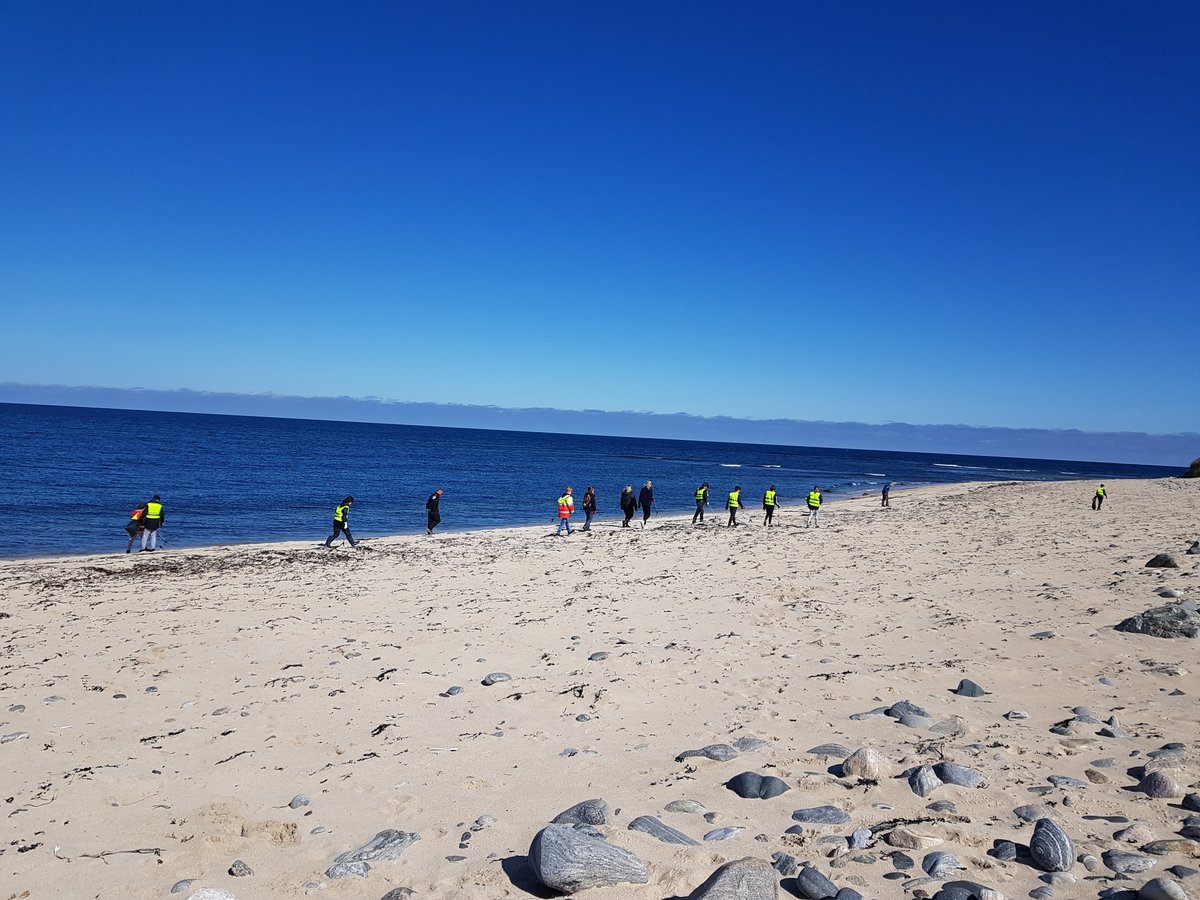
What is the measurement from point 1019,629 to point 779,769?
6.52 metres

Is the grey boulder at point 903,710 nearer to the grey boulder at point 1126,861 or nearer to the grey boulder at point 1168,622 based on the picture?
the grey boulder at point 1126,861

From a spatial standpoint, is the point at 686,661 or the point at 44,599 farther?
the point at 44,599

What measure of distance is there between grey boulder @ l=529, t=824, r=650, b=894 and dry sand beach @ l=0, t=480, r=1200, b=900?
0.08 feet

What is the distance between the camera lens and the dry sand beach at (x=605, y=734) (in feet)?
15.6

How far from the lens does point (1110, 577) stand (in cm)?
1398

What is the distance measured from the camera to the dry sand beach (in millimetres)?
4758

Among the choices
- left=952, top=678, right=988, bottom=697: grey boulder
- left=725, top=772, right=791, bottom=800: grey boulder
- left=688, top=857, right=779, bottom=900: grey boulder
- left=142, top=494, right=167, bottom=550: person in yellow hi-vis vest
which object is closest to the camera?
left=688, top=857, right=779, bottom=900: grey boulder

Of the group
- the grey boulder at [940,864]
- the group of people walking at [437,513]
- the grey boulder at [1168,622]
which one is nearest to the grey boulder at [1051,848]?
the grey boulder at [940,864]

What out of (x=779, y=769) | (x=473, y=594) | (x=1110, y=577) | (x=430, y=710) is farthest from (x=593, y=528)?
(x=779, y=769)

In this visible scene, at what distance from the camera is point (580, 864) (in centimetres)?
438

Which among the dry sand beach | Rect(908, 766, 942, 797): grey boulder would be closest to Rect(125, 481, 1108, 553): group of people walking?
the dry sand beach

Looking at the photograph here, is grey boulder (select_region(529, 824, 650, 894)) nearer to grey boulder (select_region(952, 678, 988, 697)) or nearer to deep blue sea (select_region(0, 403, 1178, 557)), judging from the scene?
grey boulder (select_region(952, 678, 988, 697))

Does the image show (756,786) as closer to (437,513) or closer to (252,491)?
(437,513)

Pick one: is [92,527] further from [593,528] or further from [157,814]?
[157,814]
